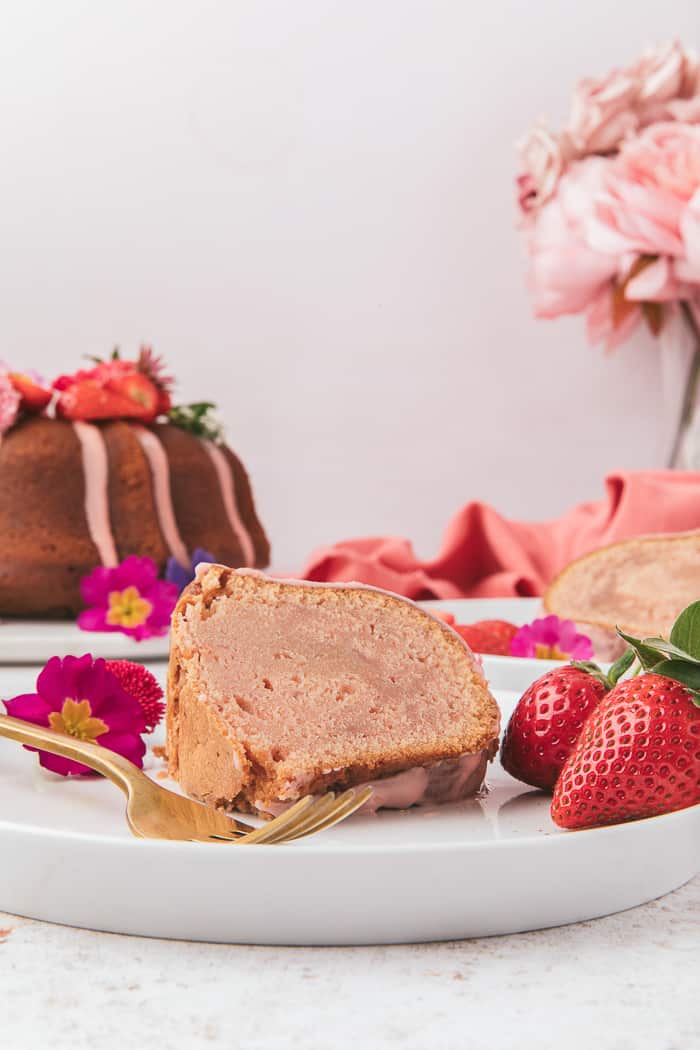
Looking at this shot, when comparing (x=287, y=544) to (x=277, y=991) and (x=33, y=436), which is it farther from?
(x=277, y=991)

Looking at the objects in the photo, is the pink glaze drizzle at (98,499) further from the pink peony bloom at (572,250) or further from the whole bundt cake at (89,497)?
the pink peony bloom at (572,250)

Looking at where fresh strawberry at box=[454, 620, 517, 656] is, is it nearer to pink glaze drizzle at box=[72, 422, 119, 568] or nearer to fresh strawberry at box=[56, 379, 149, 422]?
pink glaze drizzle at box=[72, 422, 119, 568]

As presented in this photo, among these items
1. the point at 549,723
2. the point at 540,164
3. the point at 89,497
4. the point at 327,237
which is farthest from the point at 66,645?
the point at 327,237

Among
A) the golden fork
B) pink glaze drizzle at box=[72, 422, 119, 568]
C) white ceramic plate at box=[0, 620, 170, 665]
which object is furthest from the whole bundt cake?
the golden fork

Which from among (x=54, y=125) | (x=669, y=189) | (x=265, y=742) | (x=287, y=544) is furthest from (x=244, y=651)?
(x=54, y=125)

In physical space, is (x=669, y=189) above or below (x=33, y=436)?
above
